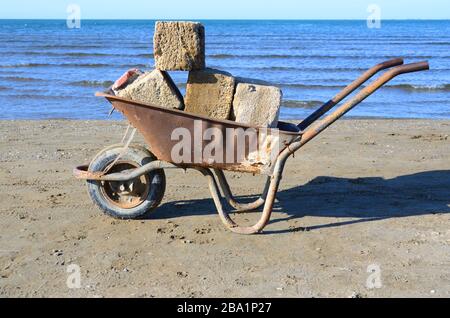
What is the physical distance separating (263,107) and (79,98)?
29.4 feet

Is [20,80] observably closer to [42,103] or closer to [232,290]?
[42,103]

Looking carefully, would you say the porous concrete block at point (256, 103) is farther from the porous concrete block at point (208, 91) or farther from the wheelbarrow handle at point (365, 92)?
the wheelbarrow handle at point (365, 92)

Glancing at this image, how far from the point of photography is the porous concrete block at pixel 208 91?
175 inches

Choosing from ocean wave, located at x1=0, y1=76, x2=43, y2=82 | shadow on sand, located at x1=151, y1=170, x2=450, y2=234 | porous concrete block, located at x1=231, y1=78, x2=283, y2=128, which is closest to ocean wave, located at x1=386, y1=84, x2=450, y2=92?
shadow on sand, located at x1=151, y1=170, x2=450, y2=234

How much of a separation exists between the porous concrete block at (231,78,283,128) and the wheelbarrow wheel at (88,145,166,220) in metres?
0.79

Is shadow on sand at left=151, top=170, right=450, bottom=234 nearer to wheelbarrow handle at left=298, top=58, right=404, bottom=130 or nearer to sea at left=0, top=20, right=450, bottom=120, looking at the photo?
wheelbarrow handle at left=298, top=58, right=404, bottom=130

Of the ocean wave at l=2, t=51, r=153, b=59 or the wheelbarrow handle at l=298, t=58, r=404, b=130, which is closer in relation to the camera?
the wheelbarrow handle at l=298, t=58, r=404, b=130

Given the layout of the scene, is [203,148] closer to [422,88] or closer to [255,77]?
[422,88]

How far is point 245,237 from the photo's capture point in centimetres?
452

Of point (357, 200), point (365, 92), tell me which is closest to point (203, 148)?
point (365, 92)

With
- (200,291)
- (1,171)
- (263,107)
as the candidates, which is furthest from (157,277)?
(1,171)

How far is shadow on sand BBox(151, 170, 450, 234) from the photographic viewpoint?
5.09 meters

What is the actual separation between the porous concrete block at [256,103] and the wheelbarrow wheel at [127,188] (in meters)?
0.79

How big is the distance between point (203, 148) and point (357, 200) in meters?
1.72
